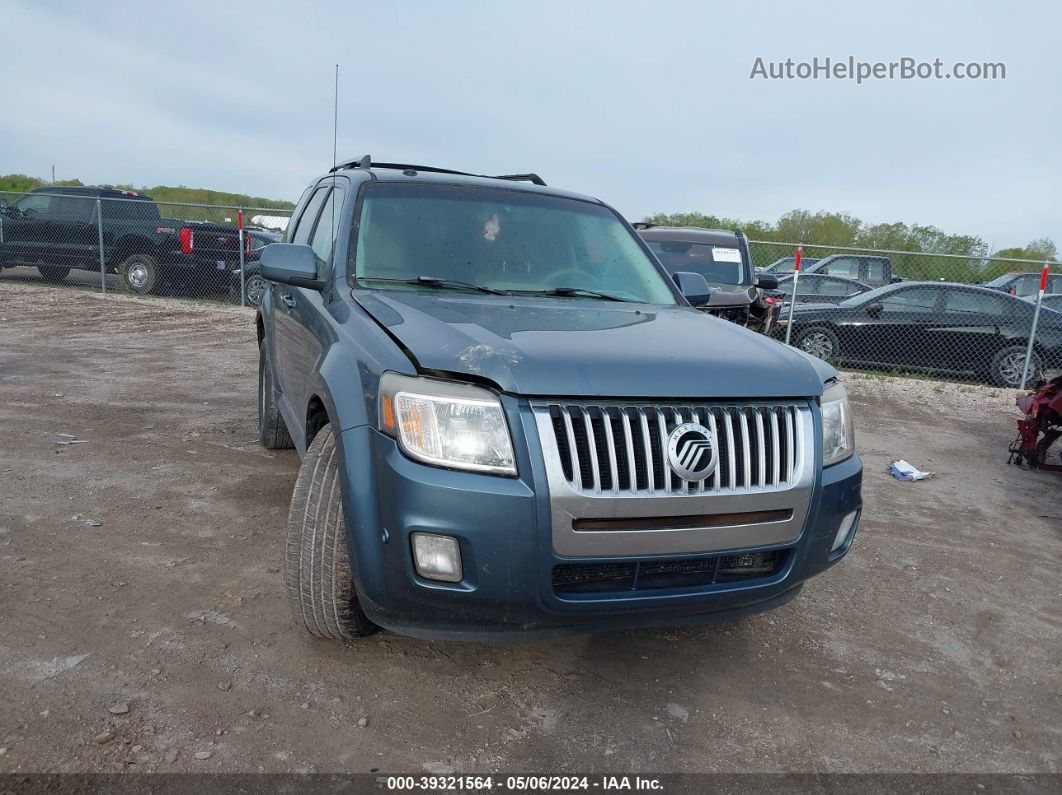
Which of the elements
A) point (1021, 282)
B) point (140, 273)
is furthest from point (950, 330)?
point (140, 273)

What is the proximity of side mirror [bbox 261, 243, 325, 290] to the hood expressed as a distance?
36cm

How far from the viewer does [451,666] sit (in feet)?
9.67

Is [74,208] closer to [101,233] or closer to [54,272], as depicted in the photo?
[101,233]

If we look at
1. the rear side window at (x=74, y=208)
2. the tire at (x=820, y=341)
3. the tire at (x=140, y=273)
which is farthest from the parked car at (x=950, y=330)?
the rear side window at (x=74, y=208)

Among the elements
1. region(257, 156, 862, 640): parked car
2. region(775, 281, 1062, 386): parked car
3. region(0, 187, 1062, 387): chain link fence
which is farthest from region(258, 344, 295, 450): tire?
Answer: region(775, 281, 1062, 386): parked car

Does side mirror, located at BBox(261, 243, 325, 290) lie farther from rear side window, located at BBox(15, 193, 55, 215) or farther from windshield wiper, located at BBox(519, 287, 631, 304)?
rear side window, located at BBox(15, 193, 55, 215)

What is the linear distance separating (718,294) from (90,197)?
12.2m

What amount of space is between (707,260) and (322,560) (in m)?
7.17

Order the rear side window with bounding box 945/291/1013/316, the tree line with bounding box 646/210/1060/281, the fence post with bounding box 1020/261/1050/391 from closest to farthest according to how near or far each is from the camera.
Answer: the fence post with bounding box 1020/261/1050/391 < the rear side window with bounding box 945/291/1013/316 < the tree line with bounding box 646/210/1060/281

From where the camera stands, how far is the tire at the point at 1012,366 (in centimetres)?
1114

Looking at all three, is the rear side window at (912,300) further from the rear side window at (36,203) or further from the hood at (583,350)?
the rear side window at (36,203)

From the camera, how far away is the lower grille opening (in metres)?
2.43

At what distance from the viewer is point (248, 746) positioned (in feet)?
7.95

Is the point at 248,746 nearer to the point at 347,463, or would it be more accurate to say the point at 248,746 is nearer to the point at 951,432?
the point at 347,463
